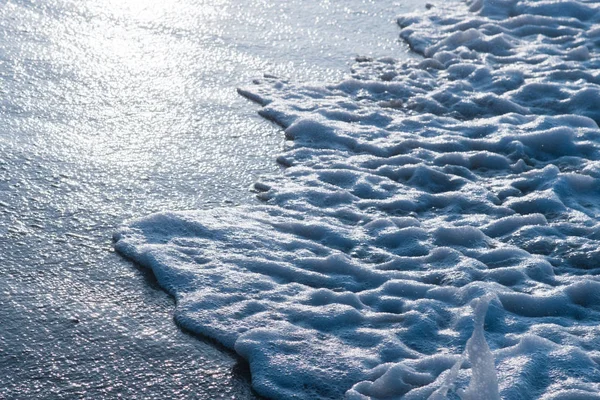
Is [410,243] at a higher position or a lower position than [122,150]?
lower

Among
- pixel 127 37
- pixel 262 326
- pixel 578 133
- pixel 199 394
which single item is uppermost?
pixel 127 37

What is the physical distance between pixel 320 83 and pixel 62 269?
2.23 m

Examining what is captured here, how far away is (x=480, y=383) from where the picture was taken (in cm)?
220

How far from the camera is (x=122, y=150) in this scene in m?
3.59

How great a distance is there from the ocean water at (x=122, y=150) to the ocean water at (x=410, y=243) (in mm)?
119

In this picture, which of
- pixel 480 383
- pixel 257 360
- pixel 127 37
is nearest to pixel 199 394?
pixel 257 360

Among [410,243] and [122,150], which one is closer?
[410,243]

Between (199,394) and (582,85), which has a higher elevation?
(582,85)

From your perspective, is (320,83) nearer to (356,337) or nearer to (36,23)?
(36,23)

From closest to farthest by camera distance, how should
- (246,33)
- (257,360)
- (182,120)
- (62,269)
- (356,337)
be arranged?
(257,360)
(356,337)
(62,269)
(182,120)
(246,33)

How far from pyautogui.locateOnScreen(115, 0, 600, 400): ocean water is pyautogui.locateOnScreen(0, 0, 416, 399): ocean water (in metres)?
0.12

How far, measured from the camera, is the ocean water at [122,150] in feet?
7.86

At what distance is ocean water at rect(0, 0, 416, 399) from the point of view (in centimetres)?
240

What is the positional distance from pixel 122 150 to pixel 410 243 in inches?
52.4
